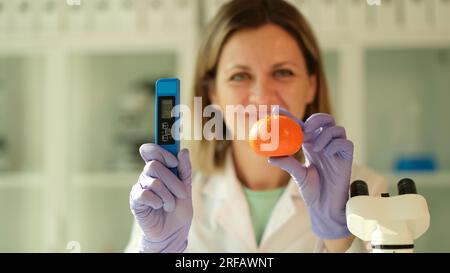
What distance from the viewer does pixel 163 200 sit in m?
0.68

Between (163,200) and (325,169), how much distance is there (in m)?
0.23

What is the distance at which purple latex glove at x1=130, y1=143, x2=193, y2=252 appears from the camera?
66 cm

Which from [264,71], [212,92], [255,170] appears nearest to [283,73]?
[264,71]

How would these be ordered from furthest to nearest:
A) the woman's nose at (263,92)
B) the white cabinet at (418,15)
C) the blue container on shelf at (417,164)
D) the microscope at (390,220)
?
the blue container on shelf at (417,164)
the white cabinet at (418,15)
the woman's nose at (263,92)
the microscope at (390,220)

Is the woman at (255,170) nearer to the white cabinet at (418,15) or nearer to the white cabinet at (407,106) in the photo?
the white cabinet at (418,15)

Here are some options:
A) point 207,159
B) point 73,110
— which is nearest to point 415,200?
point 207,159

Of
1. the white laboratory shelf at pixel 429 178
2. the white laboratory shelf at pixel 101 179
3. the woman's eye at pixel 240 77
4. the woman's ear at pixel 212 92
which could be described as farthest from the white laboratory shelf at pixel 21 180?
the white laboratory shelf at pixel 429 178

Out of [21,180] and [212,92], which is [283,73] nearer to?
[212,92]

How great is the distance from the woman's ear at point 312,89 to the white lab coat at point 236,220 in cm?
16

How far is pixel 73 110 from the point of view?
1.85m

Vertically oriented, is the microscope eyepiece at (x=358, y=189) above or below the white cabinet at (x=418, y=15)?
Answer: below

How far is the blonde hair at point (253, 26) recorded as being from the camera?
3.02ft

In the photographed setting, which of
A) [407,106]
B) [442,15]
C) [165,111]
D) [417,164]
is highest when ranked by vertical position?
[442,15]

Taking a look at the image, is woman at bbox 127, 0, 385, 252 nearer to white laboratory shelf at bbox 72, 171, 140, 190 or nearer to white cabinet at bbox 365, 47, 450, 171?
white laboratory shelf at bbox 72, 171, 140, 190
